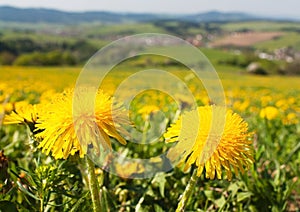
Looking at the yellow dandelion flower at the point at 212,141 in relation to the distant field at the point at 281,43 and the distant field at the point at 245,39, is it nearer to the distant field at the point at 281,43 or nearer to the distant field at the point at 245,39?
the distant field at the point at 245,39

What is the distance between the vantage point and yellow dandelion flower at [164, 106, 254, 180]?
46.6 inches

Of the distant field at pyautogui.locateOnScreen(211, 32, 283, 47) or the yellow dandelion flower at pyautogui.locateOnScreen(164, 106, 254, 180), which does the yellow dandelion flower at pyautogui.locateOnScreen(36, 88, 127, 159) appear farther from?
the distant field at pyautogui.locateOnScreen(211, 32, 283, 47)

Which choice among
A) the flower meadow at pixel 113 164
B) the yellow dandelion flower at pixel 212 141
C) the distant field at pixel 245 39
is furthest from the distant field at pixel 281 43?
the yellow dandelion flower at pixel 212 141

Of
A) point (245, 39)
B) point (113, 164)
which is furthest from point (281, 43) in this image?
point (113, 164)

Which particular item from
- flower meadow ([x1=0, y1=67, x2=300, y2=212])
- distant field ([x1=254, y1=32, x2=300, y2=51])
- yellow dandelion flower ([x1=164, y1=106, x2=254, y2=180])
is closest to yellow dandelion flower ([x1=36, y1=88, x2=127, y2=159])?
flower meadow ([x1=0, y1=67, x2=300, y2=212])

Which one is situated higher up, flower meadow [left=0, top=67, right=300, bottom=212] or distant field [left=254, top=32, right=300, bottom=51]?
flower meadow [left=0, top=67, right=300, bottom=212]

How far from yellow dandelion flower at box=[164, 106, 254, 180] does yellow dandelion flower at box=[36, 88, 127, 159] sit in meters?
0.20

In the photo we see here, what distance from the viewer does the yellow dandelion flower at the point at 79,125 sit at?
3.88 feet

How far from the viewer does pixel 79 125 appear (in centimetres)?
122

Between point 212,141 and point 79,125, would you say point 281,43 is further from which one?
point 79,125

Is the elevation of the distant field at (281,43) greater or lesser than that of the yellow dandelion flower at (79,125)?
lesser

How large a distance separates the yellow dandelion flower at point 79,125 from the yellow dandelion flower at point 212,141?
0.20 m

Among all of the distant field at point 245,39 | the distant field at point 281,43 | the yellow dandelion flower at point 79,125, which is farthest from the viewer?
the distant field at point 281,43

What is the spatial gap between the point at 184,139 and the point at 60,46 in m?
104
